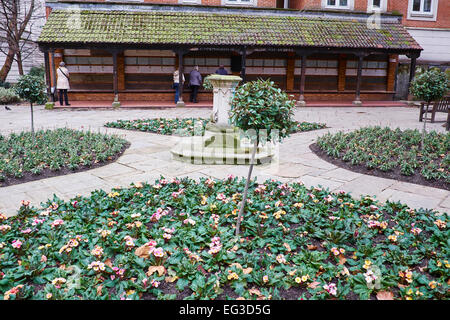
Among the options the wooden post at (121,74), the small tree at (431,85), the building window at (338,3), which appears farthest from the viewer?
the building window at (338,3)

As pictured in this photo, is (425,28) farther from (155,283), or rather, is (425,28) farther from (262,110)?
(155,283)

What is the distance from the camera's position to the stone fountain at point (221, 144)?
6426 mm

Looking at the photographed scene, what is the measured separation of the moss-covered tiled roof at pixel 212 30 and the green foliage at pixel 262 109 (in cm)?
1219

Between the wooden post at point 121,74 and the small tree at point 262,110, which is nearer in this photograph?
the small tree at point 262,110

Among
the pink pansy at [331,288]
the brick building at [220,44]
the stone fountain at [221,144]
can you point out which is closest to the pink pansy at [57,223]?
the pink pansy at [331,288]

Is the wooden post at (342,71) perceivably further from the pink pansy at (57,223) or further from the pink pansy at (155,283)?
the pink pansy at (155,283)

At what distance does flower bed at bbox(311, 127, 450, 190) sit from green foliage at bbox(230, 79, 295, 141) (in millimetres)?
3108

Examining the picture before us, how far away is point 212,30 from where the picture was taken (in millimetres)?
15703

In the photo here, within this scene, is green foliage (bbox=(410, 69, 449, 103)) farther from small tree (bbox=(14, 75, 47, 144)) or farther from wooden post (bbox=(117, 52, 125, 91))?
wooden post (bbox=(117, 52, 125, 91))

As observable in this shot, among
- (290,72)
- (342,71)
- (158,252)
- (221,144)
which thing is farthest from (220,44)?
(158,252)

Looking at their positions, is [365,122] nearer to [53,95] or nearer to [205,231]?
[205,231]

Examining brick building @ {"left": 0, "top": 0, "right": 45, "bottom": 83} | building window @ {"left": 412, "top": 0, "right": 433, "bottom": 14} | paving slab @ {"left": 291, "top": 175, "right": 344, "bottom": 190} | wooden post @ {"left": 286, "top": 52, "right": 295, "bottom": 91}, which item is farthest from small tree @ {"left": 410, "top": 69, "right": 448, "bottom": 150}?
brick building @ {"left": 0, "top": 0, "right": 45, "bottom": 83}

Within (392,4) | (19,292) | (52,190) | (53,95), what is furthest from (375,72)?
(19,292)

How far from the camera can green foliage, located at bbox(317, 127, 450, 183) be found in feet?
19.1
